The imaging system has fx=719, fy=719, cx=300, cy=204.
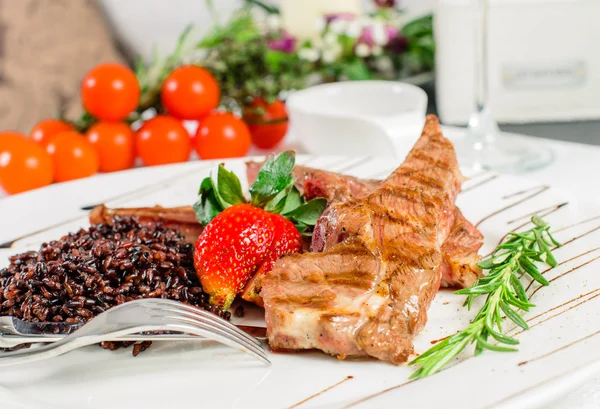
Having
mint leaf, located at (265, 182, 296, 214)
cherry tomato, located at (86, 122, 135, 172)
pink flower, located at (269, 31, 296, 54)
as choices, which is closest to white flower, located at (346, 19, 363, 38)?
pink flower, located at (269, 31, 296, 54)

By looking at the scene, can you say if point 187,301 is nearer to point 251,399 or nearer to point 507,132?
point 251,399

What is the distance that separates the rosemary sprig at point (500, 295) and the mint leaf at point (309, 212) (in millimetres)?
578

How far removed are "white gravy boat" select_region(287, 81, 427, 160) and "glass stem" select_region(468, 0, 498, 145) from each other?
308 millimetres

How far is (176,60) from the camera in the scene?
4582mm

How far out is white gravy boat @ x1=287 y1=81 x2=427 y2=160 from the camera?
3686 millimetres

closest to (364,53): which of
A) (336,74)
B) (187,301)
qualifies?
(336,74)

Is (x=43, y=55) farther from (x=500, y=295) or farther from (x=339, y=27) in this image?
(x=500, y=295)

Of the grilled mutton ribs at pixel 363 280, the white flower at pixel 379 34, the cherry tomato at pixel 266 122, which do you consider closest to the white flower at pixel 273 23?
the white flower at pixel 379 34

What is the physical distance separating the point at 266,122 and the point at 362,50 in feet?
3.46

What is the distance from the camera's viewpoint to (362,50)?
4949 mm

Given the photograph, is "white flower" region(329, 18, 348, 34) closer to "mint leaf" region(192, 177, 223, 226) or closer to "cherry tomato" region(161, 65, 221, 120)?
"cherry tomato" region(161, 65, 221, 120)

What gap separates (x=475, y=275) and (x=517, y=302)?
0.91 ft

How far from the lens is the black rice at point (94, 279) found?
82.3 inches

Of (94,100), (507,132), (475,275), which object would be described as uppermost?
(94,100)
